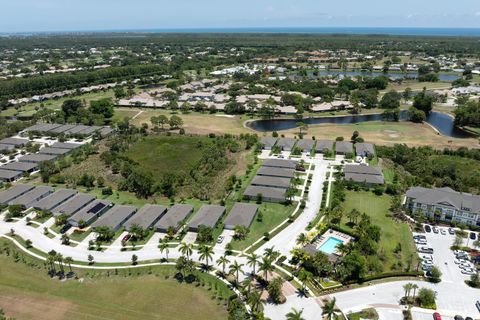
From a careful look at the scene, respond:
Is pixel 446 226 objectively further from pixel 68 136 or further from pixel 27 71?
pixel 27 71

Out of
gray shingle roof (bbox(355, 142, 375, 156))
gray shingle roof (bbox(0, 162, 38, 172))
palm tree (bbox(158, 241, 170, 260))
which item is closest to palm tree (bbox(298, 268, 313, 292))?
palm tree (bbox(158, 241, 170, 260))

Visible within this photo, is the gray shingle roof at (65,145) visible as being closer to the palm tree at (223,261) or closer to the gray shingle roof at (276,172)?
the gray shingle roof at (276,172)

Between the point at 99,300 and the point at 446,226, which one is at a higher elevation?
the point at 446,226

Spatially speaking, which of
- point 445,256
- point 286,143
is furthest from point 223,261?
point 286,143

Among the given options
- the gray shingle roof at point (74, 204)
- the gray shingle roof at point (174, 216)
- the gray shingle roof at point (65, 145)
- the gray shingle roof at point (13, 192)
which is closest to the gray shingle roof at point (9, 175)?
the gray shingle roof at point (13, 192)

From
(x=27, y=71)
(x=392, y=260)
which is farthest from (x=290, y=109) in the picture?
(x=27, y=71)

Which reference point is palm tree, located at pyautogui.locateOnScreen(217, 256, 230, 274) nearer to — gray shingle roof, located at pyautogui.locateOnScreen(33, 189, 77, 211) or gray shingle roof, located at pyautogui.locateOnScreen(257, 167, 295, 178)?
gray shingle roof, located at pyautogui.locateOnScreen(257, 167, 295, 178)
